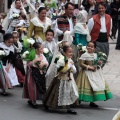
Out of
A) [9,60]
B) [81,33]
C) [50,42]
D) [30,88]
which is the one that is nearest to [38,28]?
[50,42]

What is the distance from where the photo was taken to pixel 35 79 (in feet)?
28.5

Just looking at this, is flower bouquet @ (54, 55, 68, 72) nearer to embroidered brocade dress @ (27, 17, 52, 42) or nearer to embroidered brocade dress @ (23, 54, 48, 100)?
embroidered brocade dress @ (23, 54, 48, 100)

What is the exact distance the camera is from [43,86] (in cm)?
873

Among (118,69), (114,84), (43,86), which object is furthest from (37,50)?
(118,69)

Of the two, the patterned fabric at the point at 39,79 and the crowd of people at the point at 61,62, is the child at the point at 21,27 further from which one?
the patterned fabric at the point at 39,79

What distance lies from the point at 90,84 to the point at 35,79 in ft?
3.08

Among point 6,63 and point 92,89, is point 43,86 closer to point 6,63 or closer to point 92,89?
point 92,89

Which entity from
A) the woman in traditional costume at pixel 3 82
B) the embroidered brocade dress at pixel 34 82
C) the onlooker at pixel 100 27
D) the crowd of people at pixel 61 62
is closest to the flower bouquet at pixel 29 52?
the crowd of people at pixel 61 62

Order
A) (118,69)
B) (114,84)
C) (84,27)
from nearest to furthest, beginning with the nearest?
(84,27)
(114,84)
(118,69)

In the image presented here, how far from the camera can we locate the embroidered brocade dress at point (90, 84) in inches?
342

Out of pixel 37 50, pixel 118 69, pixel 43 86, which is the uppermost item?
pixel 37 50

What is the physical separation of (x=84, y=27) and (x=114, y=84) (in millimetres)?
2035

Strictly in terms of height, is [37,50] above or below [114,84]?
above

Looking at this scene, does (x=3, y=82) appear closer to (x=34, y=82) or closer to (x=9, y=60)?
(x=9, y=60)
